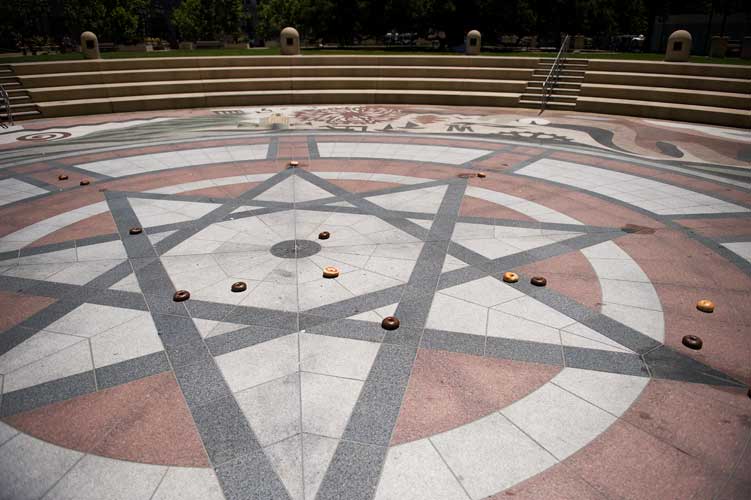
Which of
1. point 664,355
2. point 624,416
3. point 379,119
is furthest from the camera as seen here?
point 379,119

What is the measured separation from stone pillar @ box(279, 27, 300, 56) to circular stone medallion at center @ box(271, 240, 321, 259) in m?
18.4

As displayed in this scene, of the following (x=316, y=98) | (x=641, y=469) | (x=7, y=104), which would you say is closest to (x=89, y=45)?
(x=7, y=104)

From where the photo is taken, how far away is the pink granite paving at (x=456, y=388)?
3.78 meters

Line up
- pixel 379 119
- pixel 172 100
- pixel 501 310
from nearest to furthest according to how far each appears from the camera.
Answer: pixel 501 310 < pixel 379 119 < pixel 172 100

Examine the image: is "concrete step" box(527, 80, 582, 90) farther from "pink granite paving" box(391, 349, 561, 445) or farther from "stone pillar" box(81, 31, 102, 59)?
"pink granite paving" box(391, 349, 561, 445)

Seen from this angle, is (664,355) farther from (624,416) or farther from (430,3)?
(430,3)

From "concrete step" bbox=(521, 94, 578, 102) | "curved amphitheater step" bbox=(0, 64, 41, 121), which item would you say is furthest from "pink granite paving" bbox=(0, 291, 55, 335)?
"concrete step" bbox=(521, 94, 578, 102)

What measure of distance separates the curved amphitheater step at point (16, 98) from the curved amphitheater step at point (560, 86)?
18.2 m

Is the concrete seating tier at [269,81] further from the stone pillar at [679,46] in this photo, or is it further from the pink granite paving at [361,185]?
the pink granite paving at [361,185]

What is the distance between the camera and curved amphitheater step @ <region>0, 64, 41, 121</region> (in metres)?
16.7

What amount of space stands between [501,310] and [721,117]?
15125 millimetres

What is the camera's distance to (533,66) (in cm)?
2102

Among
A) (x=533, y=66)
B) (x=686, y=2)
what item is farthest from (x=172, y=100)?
(x=686, y=2)

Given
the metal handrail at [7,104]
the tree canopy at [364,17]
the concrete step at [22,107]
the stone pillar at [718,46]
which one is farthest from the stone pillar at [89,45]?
the stone pillar at [718,46]
